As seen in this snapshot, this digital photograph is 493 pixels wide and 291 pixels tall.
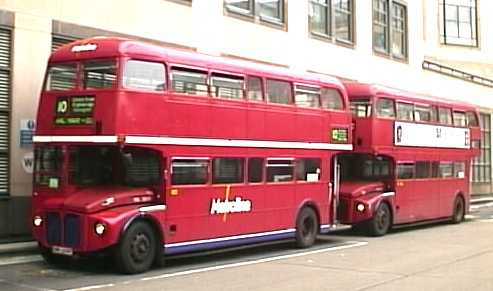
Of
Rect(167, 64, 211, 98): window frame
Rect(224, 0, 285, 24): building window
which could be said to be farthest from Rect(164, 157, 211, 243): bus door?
Rect(224, 0, 285, 24): building window

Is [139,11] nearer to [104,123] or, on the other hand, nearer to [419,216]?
[104,123]

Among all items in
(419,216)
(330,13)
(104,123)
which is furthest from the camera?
(330,13)

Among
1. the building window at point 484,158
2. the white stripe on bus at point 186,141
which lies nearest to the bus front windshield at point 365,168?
the white stripe on bus at point 186,141

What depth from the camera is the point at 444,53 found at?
1813 inches

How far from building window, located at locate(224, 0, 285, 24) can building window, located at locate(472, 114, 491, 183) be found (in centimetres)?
2010

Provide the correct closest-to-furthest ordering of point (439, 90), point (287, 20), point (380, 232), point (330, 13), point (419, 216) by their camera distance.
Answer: point (380, 232)
point (419, 216)
point (287, 20)
point (330, 13)
point (439, 90)

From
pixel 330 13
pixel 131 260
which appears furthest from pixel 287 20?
pixel 131 260

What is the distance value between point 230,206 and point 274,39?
38.9ft

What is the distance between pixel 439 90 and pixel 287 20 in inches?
604

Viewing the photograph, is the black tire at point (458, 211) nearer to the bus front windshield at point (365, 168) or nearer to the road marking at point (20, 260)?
the bus front windshield at point (365, 168)

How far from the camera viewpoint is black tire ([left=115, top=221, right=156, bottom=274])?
1265 cm

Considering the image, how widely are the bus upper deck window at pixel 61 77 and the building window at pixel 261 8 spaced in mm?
10614

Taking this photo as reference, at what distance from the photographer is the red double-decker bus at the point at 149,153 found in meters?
12.8

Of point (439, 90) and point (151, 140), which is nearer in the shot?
point (151, 140)
